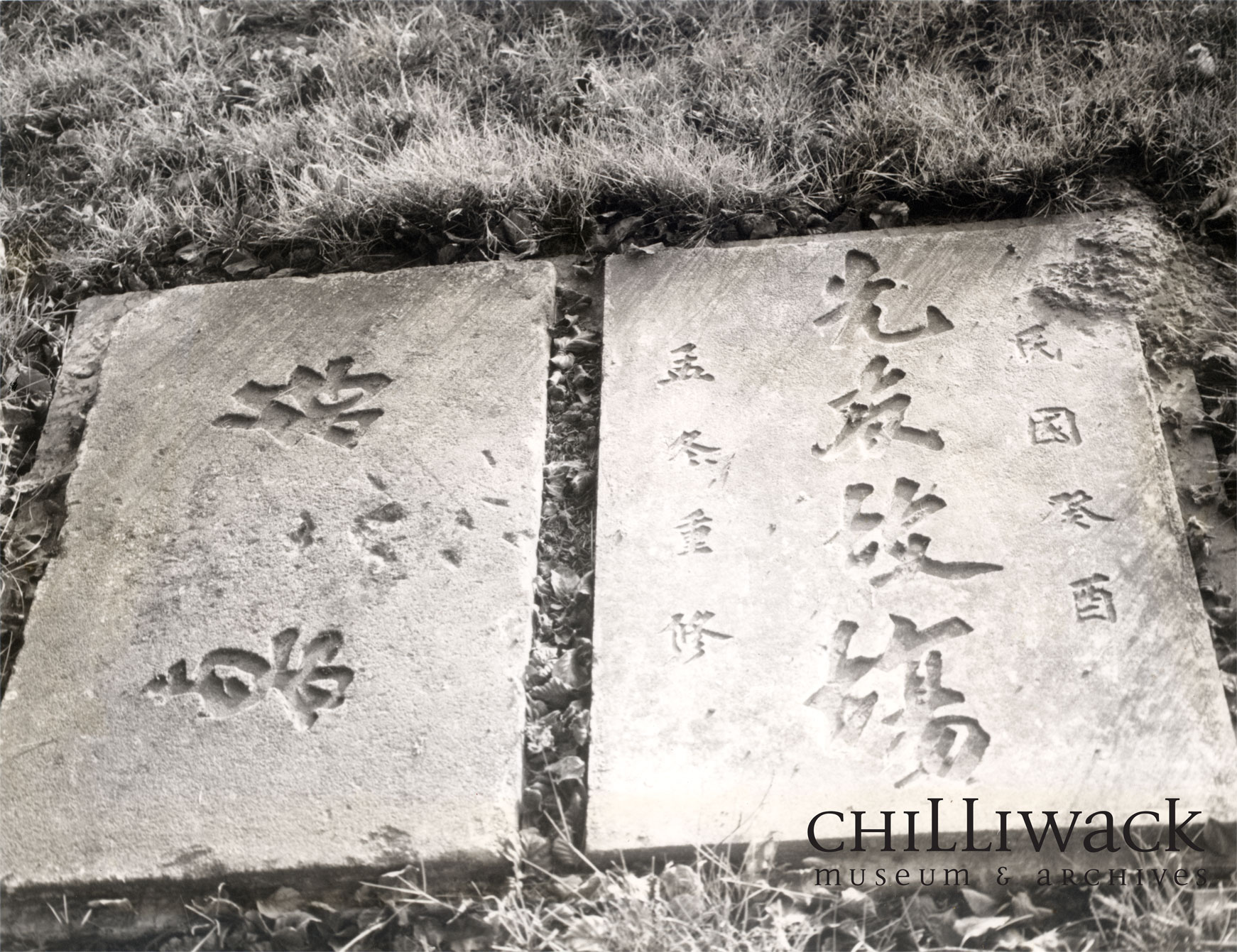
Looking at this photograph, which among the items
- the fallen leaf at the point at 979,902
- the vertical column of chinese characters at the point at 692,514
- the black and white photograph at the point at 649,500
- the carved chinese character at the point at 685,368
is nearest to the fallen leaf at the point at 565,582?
the black and white photograph at the point at 649,500

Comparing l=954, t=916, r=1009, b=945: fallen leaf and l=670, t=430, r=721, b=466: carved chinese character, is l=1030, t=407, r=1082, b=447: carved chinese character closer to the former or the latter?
l=670, t=430, r=721, b=466: carved chinese character

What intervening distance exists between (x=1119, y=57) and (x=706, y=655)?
1975mm

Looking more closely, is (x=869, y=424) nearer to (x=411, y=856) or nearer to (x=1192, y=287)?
(x=1192, y=287)

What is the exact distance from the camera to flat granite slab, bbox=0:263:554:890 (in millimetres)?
1776

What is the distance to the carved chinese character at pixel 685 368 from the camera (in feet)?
7.22

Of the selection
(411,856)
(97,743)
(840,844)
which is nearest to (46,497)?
(97,743)

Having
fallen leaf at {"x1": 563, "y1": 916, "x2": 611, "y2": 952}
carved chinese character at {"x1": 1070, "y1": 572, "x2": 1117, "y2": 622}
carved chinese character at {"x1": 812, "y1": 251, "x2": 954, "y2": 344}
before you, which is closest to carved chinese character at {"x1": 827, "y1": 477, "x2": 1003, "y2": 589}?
carved chinese character at {"x1": 1070, "y1": 572, "x2": 1117, "y2": 622}

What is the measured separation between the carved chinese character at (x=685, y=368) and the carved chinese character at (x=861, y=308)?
0.89 ft

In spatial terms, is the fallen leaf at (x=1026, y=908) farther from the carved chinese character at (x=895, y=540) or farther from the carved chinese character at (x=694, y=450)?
the carved chinese character at (x=694, y=450)

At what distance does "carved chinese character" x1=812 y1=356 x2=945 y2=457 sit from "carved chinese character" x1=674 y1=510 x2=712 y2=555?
259 millimetres

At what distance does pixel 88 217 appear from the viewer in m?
2.82

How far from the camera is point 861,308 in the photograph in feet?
7.41

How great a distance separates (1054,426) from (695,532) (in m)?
0.71

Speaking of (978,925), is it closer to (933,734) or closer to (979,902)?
(979,902)
